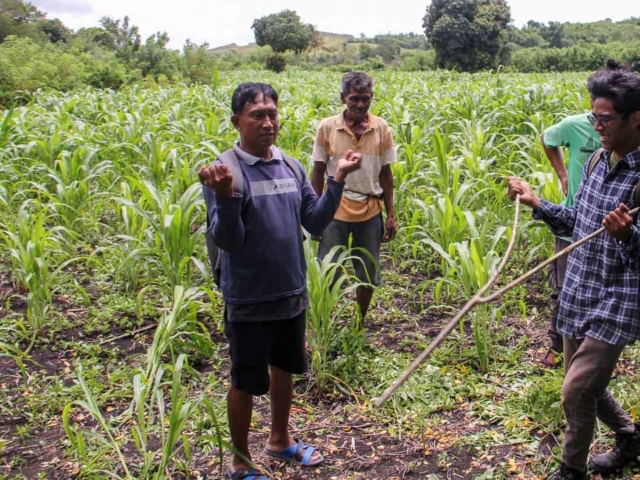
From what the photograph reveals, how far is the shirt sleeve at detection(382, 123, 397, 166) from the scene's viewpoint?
10.0 ft

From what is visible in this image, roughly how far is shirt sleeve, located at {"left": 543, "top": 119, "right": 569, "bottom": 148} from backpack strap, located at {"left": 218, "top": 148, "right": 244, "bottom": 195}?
1490mm

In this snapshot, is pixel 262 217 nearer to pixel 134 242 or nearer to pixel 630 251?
pixel 630 251

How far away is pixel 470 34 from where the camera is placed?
3619 cm

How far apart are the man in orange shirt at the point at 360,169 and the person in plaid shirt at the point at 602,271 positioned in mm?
1108

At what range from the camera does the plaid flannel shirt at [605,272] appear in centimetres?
175

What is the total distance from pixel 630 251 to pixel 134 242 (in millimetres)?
3141

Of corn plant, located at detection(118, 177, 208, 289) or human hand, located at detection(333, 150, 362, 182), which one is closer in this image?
human hand, located at detection(333, 150, 362, 182)

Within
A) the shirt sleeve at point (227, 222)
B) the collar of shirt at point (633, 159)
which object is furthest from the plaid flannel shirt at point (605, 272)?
the shirt sleeve at point (227, 222)

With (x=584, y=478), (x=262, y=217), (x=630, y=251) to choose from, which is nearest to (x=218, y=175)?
(x=262, y=217)

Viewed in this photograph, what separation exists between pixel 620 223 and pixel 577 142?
1098 mm

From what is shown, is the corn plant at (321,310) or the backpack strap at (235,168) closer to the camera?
the backpack strap at (235,168)

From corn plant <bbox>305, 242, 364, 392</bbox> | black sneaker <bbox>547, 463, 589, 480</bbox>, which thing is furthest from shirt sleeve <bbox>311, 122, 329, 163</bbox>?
black sneaker <bbox>547, 463, 589, 480</bbox>

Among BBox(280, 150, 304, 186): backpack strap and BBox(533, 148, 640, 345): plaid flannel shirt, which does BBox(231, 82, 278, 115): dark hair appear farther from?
BBox(533, 148, 640, 345): plaid flannel shirt

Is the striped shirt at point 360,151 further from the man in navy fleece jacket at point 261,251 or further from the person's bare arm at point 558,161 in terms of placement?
the man in navy fleece jacket at point 261,251
